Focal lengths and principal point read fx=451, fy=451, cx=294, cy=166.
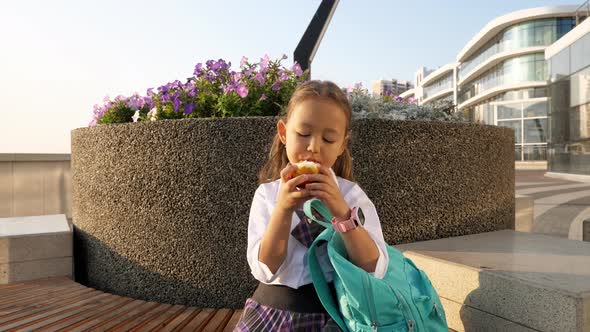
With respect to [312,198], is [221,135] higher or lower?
higher

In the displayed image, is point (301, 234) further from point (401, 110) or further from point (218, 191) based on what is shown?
point (401, 110)

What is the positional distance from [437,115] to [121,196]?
2913 mm

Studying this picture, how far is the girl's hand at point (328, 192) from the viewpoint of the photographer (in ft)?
4.29

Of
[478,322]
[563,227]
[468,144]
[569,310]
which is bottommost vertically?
[563,227]

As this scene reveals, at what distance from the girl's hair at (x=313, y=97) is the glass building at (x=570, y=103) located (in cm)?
2354

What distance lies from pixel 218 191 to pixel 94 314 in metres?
1.17

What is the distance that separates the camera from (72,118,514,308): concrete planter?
10.5 feet

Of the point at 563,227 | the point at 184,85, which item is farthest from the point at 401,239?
the point at 563,227

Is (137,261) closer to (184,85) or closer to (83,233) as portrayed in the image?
(83,233)

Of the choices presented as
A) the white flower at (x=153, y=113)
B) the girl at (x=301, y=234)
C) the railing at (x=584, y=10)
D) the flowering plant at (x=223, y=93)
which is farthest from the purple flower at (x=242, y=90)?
the railing at (x=584, y=10)

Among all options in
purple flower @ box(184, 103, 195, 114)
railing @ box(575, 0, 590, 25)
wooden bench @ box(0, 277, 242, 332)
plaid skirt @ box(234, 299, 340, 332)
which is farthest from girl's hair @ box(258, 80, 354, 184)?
railing @ box(575, 0, 590, 25)

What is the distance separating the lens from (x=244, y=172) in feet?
10.4

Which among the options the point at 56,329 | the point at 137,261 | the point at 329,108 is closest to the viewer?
the point at 329,108

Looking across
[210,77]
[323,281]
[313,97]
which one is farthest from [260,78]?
[323,281]
